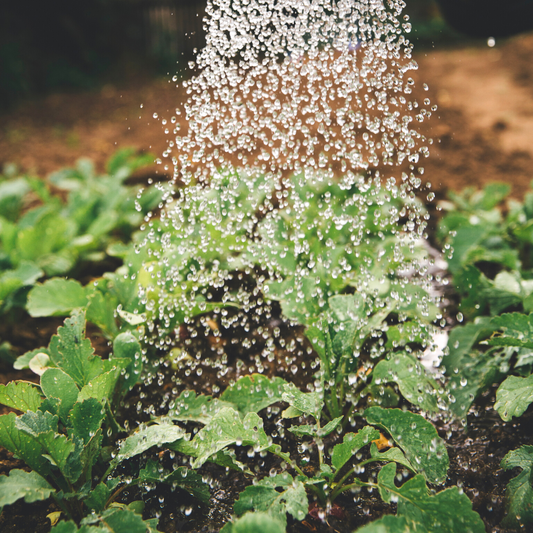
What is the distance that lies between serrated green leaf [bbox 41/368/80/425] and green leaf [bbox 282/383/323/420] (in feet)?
1.85

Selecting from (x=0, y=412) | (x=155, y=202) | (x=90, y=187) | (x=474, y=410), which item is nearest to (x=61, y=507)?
(x=0, y=412)

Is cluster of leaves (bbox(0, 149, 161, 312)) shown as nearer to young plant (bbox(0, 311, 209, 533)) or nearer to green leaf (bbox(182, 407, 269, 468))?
young plant (bbox(0, 311, 209, 533))

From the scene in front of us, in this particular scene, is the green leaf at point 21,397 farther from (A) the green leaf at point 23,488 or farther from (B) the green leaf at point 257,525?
(B) the green leaf at point 257,525

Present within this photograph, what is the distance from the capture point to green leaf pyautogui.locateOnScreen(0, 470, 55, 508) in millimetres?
1060

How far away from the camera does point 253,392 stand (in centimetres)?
140

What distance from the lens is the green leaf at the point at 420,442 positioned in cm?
118

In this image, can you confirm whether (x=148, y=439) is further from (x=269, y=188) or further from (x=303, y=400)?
(x=269, y=188)

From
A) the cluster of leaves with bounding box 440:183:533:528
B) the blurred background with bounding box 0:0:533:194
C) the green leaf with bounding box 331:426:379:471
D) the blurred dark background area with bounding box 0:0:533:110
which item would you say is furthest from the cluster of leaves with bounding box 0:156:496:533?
the blurred dark background area with bounding box 0:0:533:110

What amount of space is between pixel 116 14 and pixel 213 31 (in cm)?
739

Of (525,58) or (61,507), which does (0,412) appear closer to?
(61,507)

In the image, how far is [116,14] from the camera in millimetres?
7750

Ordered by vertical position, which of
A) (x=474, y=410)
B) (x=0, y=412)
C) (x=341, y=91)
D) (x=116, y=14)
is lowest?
(x=0, y=412)

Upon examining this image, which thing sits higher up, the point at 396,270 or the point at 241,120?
the point at 241,120

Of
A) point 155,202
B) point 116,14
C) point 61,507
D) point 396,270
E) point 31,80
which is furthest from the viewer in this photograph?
point 116,14
